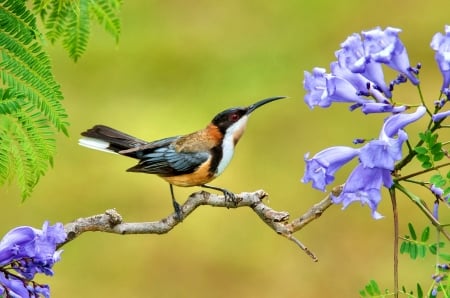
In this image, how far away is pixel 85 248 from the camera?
9133 millimetres

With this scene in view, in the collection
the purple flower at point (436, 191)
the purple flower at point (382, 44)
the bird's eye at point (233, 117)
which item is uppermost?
the purple flower at point (382, 44)

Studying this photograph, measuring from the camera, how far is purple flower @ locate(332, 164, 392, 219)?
7.30 ft

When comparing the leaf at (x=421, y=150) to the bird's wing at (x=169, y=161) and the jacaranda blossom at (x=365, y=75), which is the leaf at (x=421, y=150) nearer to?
the jacaranda blossom at (x=365, y=75)

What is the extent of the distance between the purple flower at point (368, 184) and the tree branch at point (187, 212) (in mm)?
163

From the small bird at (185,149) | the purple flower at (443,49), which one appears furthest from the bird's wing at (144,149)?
the purple flower at (443,49)

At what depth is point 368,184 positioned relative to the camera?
2.24m

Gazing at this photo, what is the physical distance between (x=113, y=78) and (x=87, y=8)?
A: 8602 millimetres

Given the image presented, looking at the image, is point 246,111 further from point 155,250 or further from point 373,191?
point 155,250

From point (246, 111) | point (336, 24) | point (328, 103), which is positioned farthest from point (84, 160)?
point (328, 103)

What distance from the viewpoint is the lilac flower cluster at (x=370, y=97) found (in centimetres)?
214

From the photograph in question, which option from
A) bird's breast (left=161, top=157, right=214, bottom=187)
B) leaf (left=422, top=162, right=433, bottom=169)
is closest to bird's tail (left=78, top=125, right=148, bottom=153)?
bird's breast (left=161, top=157, right=214, bottom=187)

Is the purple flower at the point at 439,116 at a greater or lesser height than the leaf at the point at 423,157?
greater

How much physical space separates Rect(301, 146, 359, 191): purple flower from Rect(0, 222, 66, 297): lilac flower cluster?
1.78ft

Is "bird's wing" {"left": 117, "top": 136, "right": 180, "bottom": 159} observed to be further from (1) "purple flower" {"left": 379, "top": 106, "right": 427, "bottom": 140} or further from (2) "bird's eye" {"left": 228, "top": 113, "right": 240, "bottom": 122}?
(1) "purple flower" {"left": 379, "top": 106, "right": 427, "bottom": 140}
